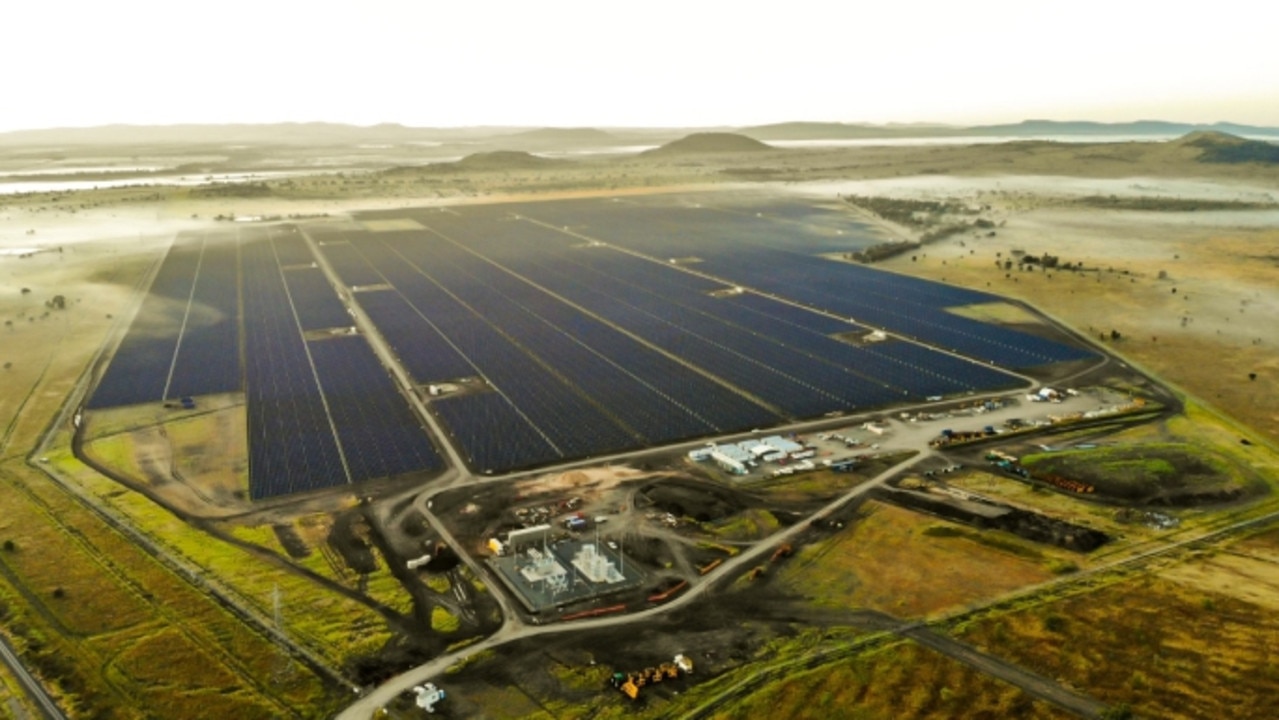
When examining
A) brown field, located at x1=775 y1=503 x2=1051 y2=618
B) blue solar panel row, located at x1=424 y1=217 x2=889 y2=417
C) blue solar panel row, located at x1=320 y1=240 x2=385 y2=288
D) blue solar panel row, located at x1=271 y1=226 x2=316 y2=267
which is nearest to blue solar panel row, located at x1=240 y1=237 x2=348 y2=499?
blue solar panel row, located at x1=320 y1=240 x2=385 y2=288

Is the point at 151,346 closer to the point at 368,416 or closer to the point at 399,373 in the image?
the point at 399,373

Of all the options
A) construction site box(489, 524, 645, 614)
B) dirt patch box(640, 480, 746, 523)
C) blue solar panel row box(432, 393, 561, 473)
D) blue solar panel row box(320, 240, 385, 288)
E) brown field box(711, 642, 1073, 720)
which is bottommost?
brown field box(711, 642, 1073, 720)

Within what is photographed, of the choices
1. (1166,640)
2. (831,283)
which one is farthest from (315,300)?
(1166,640)

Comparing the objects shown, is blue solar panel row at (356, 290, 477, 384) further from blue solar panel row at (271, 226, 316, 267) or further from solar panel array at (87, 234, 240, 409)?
blue solar panel row at (271, 226, 316, 267)

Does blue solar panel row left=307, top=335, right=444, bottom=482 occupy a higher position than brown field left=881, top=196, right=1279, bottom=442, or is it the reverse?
brown field left=881, top=196, right=1279, bottom=442

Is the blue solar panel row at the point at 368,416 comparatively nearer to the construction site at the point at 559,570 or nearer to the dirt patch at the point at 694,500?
the construction site at the point at 559,570

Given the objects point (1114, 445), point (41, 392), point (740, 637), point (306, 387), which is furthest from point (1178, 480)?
point (41, 392)

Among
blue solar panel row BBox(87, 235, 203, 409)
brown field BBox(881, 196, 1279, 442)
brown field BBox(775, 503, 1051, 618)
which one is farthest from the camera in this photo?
brown field BBox(881, 196, 1279, 442)
